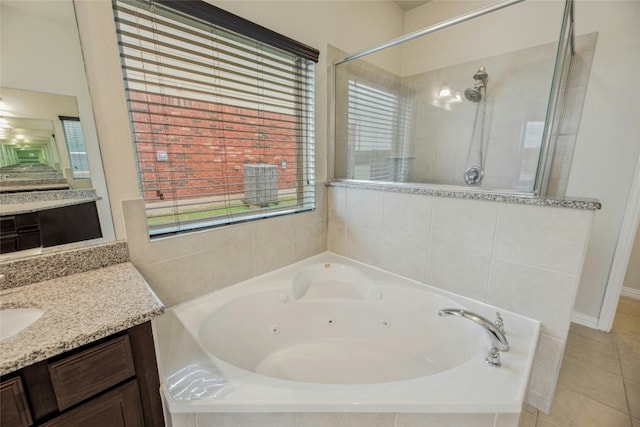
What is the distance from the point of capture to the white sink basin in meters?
0.83

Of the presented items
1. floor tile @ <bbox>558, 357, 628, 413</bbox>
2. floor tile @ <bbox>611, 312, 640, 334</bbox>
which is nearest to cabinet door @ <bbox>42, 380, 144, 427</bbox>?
floor tile @ <bbox>558, 357, 628, 413</bbox>

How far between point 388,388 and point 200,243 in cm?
107

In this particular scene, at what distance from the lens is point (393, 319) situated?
1.60 meters

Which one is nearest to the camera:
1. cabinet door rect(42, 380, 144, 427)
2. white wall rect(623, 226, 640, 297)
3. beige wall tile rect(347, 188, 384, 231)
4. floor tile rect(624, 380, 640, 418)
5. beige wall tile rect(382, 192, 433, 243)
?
cabinet door rect(42, 380, 144, 427)

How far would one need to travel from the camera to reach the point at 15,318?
2.77ft

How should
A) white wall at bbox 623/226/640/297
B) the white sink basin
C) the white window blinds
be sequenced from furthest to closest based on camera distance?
white wall at bbox 623/226/640/297
the white window blinds
the white sink basin

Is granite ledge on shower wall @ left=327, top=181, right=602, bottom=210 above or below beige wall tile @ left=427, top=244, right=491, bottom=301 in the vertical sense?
above

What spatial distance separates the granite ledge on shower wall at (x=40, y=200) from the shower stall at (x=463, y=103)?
4.77 ft

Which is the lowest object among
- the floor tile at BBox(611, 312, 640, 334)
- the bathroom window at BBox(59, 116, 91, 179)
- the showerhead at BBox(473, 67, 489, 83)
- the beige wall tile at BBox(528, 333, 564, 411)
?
the floor tile at BBox(611, 312, 640, 334)

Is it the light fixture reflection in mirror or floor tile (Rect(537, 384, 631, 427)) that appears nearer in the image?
floor tile (Rect(537, 384, 631, 427))

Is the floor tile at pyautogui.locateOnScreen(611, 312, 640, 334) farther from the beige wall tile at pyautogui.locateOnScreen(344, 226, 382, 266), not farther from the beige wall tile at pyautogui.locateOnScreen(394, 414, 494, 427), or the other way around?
the beige wall tile at pyautogui.locateOnScreen(394, 414, 494, 427)

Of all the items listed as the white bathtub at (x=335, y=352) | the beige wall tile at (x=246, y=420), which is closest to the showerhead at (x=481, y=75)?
the white bathtub at (x=335, y=352)

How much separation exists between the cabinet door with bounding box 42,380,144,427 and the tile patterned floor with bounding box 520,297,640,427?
1.59 m

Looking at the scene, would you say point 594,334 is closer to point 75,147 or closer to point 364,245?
point 364,245
